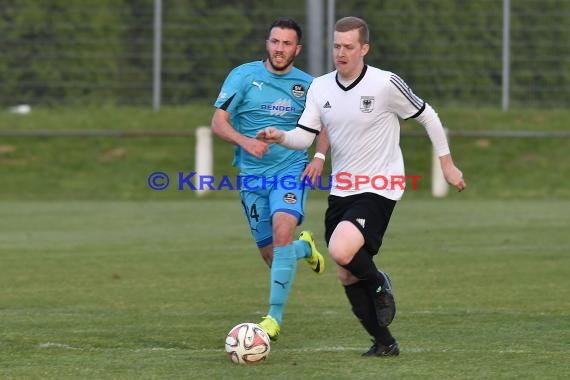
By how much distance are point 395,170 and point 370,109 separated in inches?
16.3

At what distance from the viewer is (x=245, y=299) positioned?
1110 cm

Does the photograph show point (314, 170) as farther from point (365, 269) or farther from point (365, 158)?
point (365, 269)

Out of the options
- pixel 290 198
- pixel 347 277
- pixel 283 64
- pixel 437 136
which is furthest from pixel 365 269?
pixel 283 64

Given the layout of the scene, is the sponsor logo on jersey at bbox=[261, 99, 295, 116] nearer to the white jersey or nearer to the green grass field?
the white jersey

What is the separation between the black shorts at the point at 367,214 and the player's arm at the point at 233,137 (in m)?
0.75

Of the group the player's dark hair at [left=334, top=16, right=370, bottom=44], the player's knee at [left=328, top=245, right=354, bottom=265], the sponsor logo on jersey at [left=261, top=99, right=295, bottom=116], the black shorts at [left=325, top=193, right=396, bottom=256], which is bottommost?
the player's knee at [left=328, top=245, right=354, bottom=265]

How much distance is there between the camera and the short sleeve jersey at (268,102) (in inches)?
372

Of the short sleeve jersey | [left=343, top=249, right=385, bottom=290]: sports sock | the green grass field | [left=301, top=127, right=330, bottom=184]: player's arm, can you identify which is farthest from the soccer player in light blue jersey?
[left=343, top=249, right=385, bottom=290]: sports sock

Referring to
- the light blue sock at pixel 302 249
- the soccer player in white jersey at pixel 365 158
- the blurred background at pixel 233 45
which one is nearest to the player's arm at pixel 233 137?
the soccer player in white jersey at pixel 365 158

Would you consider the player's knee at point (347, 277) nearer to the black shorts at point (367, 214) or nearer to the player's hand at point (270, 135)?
the black shorts at point (367, 214)

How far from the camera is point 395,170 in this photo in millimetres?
8109

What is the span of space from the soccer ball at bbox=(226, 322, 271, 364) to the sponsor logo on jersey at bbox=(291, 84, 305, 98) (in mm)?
2227

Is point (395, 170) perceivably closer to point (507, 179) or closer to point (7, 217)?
point (7, 217)

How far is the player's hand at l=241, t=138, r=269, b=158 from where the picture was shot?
8641 mm
